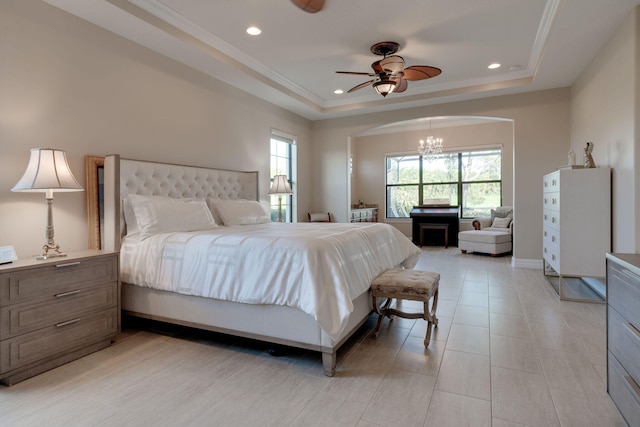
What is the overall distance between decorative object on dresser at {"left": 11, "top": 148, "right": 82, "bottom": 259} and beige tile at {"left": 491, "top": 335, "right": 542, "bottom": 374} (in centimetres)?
315

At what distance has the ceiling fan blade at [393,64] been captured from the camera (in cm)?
348

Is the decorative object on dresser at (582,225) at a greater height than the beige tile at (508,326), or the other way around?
the decorative object on dresser at (582,225)

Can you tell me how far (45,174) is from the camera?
7.48 ft

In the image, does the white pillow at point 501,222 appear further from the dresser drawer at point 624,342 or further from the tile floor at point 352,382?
the dresser drawer at point 624,342

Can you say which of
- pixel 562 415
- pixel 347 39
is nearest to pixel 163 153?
pixel 347 39

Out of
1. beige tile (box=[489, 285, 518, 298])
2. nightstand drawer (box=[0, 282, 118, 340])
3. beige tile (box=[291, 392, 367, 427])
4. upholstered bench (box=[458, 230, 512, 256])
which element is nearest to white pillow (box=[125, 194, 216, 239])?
nightstand drawer (box=[0, 282, 118, 340])

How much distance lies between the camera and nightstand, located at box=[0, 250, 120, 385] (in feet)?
6.56

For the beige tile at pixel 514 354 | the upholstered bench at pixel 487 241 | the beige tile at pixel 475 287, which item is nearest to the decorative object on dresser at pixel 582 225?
the beige tile at pixel 475 287

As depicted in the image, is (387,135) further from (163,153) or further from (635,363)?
(635,363)

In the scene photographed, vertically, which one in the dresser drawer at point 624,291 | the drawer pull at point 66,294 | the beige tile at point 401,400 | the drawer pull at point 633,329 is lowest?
the beige tile at point 401,400

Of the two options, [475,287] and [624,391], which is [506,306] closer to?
[475,287]

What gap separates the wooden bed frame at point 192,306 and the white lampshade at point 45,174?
477mm

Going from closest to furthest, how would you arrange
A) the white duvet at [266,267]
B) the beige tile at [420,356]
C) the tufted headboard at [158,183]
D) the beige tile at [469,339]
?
the white duvet at [266,267]
the beige tile at [420,356]
the beige tile at [469,339]
the tufted headboard at [158,183]

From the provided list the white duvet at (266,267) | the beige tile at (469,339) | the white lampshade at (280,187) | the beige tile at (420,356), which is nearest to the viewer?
the white duvet at (266,267)
